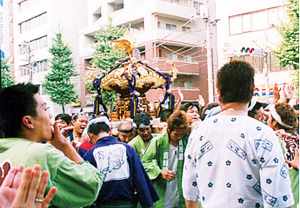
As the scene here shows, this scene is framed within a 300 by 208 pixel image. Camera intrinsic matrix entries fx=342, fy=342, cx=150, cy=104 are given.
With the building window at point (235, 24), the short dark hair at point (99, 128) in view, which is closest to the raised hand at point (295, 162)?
the short dark hair at point (99, 128)

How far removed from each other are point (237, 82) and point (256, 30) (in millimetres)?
16820

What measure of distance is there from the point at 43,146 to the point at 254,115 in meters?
1.94

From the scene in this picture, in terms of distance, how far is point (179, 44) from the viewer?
2217cm

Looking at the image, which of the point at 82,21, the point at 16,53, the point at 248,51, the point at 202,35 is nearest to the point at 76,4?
the point at 82,21

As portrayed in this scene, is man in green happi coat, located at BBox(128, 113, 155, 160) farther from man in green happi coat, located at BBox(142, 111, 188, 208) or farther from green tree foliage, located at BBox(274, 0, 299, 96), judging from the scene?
green tree foliage, located at BBox(274, 0, 299, 96)

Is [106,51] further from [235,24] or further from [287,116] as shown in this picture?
[287,116]

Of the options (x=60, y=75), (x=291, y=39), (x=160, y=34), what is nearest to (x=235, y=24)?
(x=160, y=34)

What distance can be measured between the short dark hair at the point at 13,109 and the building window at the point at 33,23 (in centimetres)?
1197

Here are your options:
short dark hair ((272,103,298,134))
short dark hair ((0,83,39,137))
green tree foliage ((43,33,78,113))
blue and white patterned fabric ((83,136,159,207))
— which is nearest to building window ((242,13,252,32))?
green tree foliage ((43,33,78,113))

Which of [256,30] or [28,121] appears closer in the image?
[28,121]

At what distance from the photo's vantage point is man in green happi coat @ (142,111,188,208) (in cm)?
352

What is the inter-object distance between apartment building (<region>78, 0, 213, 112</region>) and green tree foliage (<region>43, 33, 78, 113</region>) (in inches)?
58.3

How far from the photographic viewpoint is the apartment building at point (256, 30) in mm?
16878

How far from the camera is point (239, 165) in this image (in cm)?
183
